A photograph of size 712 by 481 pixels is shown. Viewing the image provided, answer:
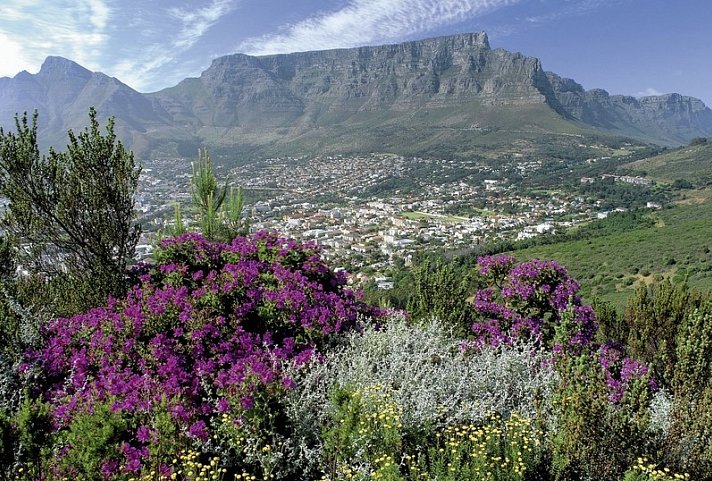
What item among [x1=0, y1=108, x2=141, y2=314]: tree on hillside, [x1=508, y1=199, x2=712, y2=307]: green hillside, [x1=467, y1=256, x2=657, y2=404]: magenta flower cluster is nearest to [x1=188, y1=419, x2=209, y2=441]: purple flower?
[x1=0, y1=108, x2=141, y2=314]: tree on hillside

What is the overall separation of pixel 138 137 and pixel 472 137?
5655 inches

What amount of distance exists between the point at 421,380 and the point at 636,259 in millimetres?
32265

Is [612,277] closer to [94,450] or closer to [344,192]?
[94,450]

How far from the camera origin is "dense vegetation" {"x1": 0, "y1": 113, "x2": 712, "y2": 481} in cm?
348

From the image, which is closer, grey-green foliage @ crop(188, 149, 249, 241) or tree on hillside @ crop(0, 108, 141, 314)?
tree on hillside @ crop(0, 108, 141, 314)

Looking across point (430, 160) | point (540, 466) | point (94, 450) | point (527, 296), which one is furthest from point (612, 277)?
point (430, 160)

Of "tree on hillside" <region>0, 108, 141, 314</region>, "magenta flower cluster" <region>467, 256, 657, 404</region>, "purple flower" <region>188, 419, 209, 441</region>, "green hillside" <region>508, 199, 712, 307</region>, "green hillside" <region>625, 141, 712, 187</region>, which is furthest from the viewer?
"green hillside" <region>625, 141, 712, 187</region>

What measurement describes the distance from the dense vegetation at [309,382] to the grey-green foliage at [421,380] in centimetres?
2

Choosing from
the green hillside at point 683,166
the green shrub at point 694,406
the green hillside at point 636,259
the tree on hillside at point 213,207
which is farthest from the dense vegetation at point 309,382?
the green hillside at point 683,166

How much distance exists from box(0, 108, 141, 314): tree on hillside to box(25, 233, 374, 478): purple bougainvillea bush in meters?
0.57

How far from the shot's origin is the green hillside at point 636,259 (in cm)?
2494

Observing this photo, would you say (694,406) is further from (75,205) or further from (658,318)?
(75,205)

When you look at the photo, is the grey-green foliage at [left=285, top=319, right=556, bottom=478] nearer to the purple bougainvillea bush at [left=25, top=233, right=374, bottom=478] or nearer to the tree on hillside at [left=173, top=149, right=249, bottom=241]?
the purple bougainvillea bush at [left=25, top=233, right=374, bottom=478]

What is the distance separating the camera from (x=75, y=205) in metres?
5.80
